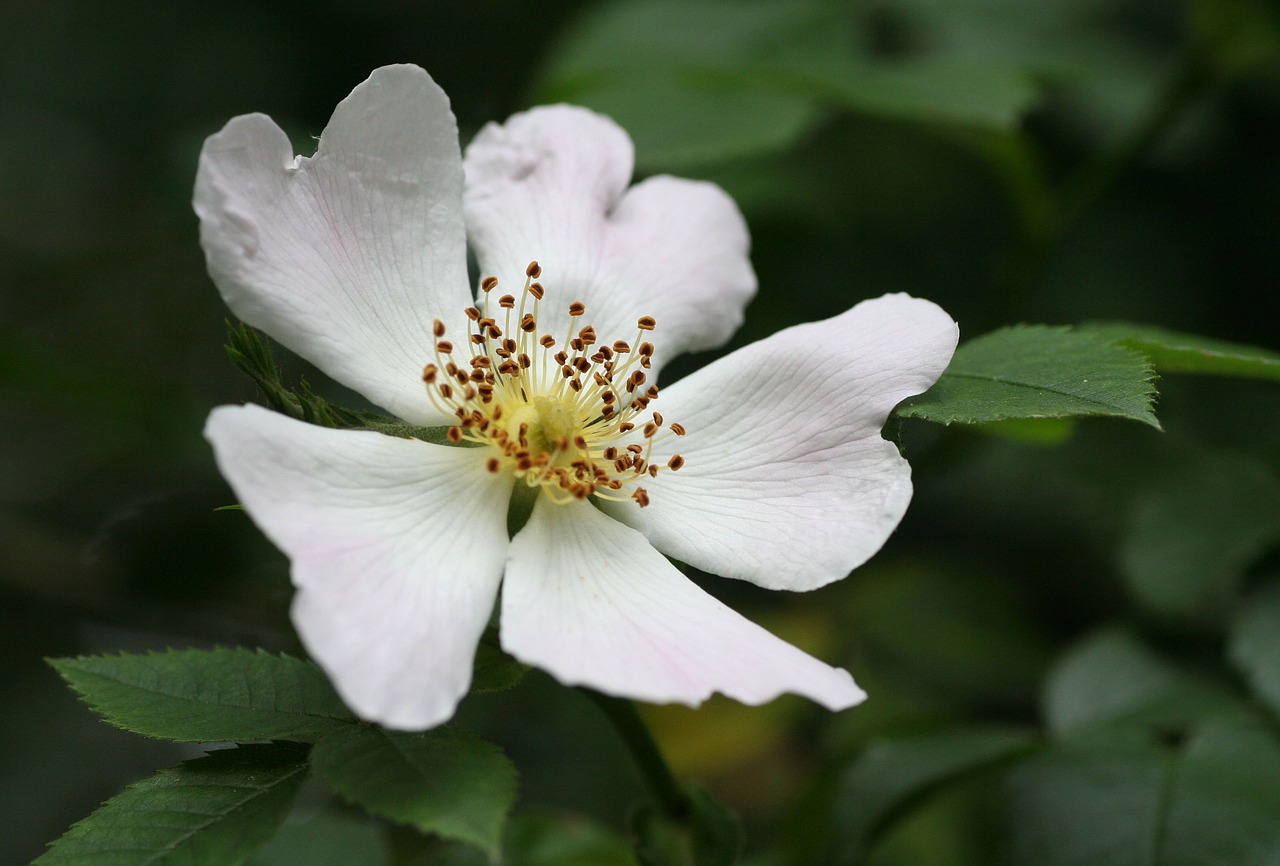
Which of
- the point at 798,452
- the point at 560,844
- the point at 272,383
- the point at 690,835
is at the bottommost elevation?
the point at 560,844

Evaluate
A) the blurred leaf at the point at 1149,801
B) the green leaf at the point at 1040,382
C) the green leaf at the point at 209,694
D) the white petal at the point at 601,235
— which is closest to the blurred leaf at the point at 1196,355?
the green leaf at the point at 1040,382

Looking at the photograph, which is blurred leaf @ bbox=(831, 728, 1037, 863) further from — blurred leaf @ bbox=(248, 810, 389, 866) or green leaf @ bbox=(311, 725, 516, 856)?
green leaf @ bbox=(311, 725, 516, 856)

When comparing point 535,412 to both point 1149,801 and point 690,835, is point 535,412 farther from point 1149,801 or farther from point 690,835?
point 1149,801

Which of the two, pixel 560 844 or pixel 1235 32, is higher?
pixel 1235 32

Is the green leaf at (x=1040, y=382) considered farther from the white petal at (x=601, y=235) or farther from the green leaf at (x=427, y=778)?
the green leaf at (x=427, y=778)

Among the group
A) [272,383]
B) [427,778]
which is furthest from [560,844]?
[272,383]

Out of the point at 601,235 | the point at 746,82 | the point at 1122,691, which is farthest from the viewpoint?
the point at 746,82

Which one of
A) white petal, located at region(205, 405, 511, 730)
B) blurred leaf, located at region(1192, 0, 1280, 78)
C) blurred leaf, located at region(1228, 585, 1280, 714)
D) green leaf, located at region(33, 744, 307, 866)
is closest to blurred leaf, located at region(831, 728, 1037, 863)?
blurred leaf, located at region(1228, 585, 1280, 714)

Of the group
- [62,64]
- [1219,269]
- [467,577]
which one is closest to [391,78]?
[467,577]
